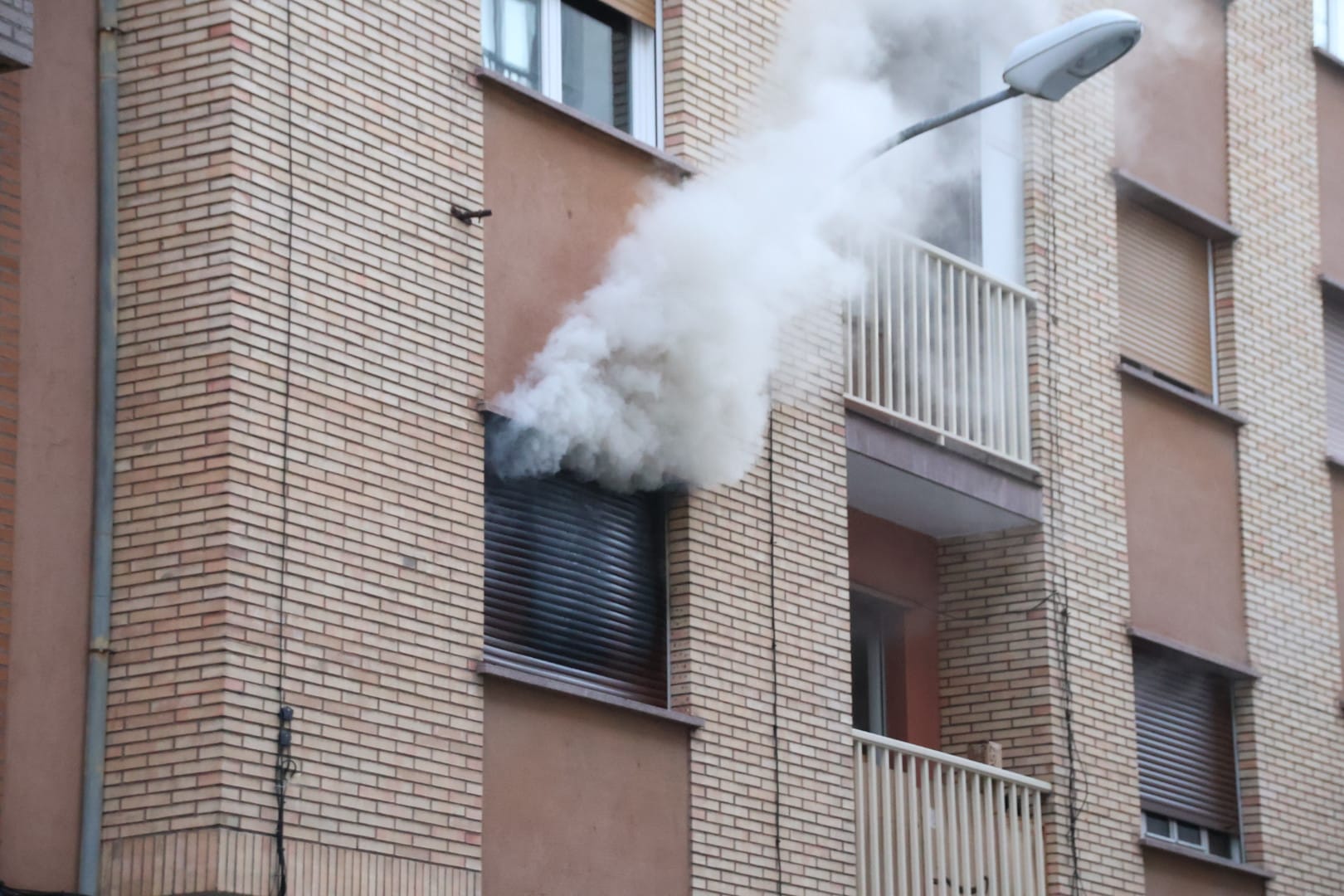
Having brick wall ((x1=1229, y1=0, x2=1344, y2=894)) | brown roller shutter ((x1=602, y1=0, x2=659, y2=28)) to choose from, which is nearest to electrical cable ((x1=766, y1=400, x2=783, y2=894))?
brown roller shutter ((x1=602, y1=0, x2=659, y2=28))

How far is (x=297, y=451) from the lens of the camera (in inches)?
383

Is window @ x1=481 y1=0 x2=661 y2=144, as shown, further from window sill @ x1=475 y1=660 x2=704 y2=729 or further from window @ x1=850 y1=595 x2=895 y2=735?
window @ x1=850 y1=595 x2=895 y2=735

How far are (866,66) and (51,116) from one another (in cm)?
583

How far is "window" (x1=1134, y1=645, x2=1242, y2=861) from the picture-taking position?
49.8ft

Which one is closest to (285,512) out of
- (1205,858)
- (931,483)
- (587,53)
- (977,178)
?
(587,53)

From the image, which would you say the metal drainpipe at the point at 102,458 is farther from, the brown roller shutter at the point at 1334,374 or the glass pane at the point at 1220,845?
the brown roller shutter at the point at 1334,374

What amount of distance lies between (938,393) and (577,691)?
12.5 feet

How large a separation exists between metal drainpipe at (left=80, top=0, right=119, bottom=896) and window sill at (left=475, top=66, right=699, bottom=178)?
1.88 m

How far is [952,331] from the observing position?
14.0 metres

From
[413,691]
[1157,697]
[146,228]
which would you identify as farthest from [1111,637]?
[146,228]

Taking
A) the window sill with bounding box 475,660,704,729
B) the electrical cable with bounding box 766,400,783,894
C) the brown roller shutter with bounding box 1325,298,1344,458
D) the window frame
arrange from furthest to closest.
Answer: the window frame, the brown roller shutter with bounding box 1325,298,1344,458, the electrical cable with bounding box 766,400,783,894, the window sill with bounding box 475,660,704,729

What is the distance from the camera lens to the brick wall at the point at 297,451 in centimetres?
923

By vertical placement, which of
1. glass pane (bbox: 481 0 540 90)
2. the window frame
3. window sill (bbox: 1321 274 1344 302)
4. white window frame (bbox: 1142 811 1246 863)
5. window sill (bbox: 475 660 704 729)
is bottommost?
window sill (bbox: 475 660 704 729)

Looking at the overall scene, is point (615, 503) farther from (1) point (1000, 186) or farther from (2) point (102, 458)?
(1) point (1000, 186)
